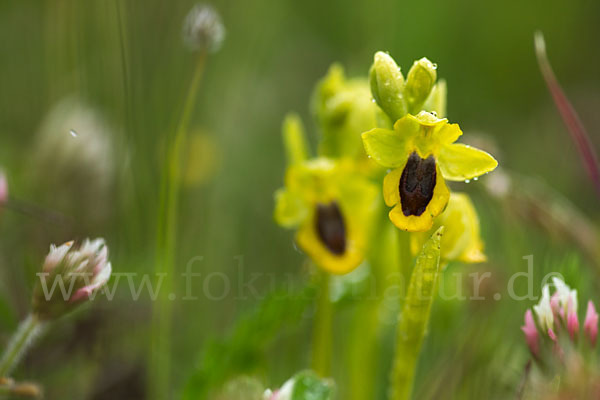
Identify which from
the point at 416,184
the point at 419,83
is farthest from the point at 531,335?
the point at 419,83

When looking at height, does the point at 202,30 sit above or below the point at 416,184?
above

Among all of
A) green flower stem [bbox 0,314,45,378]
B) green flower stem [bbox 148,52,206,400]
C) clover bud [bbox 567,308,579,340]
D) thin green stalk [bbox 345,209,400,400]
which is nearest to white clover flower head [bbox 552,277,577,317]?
clover bud [bbox 567,308,579,340]

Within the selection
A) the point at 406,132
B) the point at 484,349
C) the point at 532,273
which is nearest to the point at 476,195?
the point at 532,273

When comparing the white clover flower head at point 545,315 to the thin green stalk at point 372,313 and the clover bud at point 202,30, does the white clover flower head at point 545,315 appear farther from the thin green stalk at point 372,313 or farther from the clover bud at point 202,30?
the clover bud at point 202,30

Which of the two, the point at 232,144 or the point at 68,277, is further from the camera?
the point at 232,144

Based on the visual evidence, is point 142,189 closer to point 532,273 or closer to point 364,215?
point 364,215

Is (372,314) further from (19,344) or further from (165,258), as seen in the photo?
(19,344)

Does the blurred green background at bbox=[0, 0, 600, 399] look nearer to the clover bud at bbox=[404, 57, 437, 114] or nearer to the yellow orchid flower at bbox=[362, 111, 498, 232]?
the yellow orchid flower at bbox=[362, 111, 498, 232]
